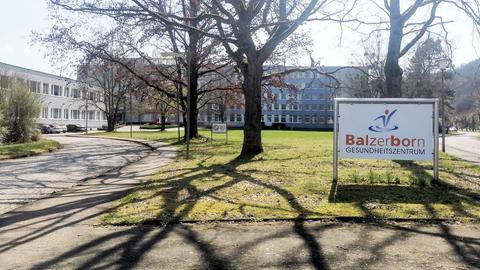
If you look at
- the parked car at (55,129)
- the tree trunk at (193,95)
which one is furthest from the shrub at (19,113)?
the parked car at (55,129)

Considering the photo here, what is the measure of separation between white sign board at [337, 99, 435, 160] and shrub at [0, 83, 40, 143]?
26476mm

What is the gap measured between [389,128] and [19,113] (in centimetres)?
2796

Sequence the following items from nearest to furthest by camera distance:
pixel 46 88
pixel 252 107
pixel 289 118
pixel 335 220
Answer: pixel 335 220
pixel 252 107
pixel 46 88
pixel 289 118

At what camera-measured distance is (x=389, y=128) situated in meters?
10.8

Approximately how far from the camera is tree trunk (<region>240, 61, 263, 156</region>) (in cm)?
1914

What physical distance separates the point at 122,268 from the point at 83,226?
2.58m

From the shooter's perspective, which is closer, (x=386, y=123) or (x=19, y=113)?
(x=386, y=123)

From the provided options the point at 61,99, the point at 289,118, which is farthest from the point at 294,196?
the point at 289,118

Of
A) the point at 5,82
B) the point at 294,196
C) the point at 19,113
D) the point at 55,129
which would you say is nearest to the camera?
the point at 294,196

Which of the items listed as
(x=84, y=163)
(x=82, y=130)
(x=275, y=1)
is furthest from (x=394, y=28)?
(x=82, y=130)

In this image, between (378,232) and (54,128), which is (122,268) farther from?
(54,128)

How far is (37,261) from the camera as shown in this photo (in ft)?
19.3

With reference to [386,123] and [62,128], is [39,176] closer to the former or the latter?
[386,123]

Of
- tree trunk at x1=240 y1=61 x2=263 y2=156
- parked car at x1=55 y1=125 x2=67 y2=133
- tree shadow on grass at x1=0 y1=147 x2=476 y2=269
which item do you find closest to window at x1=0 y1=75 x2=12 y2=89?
tree trunk at x1=240 y1=61 x2=263 y2=156
